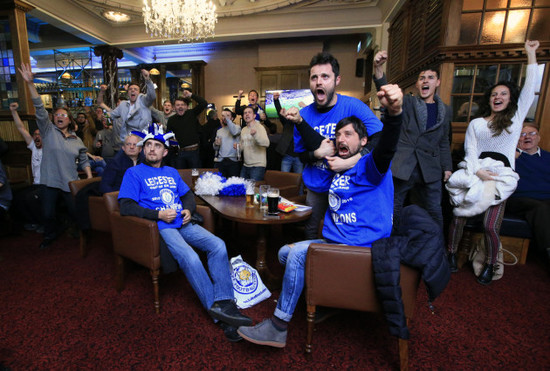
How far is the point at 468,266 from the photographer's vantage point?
8.80 feet

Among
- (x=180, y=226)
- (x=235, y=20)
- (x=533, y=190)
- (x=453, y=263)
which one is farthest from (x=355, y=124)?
(x=235, y=20)

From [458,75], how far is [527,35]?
69cm

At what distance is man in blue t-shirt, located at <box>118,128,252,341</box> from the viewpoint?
1.78 meters

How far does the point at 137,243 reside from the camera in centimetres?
188

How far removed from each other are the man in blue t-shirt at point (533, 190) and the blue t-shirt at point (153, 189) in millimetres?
3149

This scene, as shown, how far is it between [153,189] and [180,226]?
34 centimetres

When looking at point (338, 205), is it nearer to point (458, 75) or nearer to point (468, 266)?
point (468, 266)

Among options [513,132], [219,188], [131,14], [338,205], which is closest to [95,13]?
[131,14]

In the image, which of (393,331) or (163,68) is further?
(163,68)

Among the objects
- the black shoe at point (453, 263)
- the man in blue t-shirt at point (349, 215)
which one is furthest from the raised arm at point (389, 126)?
the black shoe at point (453, 263)

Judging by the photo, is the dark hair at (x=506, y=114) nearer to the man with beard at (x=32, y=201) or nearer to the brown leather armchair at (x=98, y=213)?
the brown leather armchair at (x=98, y=213)

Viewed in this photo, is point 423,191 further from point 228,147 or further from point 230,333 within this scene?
point 228,147

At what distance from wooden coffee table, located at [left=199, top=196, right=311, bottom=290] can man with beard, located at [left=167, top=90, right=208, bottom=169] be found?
1.65m

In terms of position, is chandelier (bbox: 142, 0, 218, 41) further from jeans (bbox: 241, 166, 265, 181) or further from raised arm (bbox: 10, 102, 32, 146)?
jeans (bbox: 241, 166, 265, 181)
